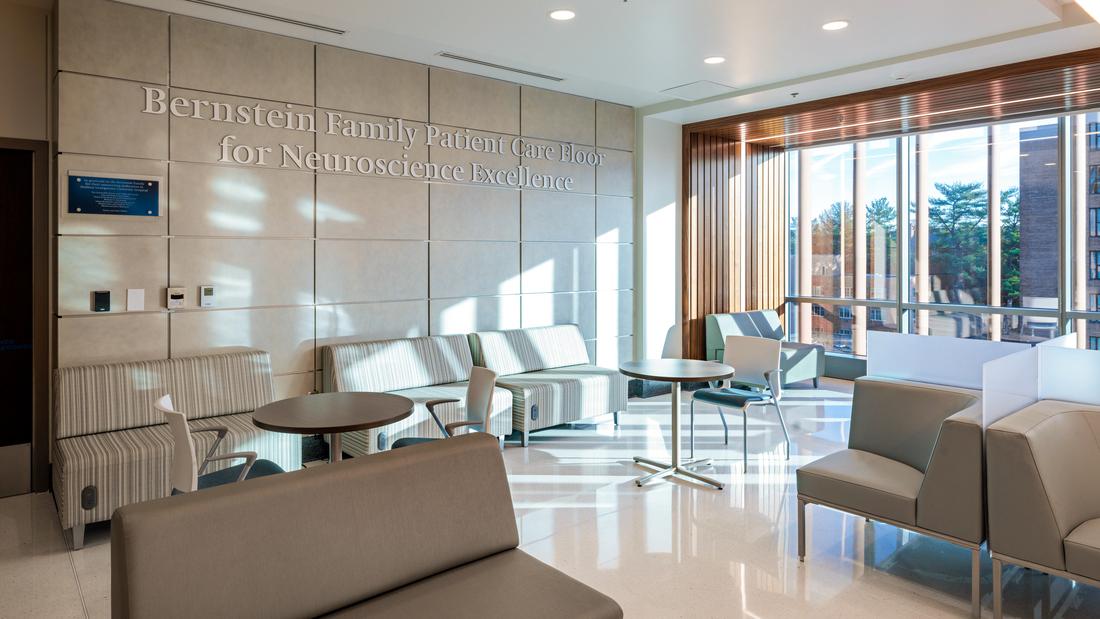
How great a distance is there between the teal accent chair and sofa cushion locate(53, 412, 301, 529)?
5.53m

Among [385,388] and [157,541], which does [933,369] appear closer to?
[385,388]

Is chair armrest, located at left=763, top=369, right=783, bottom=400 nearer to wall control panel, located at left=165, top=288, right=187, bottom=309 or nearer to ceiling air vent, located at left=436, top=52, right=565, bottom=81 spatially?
ceiling air vent, located at left=436, top=52, right=565, bottom=81

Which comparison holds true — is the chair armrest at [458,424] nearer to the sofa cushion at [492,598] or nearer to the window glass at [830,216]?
the sofa cushion at [492,598]

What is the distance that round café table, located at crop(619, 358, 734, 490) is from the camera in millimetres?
5027

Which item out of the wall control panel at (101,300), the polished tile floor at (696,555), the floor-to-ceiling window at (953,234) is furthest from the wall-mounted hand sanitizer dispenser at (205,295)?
the floor-to-ceiling window at (953,234)

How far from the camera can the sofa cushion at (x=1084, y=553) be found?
9.45ft

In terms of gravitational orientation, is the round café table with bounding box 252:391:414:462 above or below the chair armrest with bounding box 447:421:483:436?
→ above

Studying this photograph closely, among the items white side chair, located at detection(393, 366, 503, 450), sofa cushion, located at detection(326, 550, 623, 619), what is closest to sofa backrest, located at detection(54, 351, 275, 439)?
white side chair, located at detection(393, 366, 503, 450)

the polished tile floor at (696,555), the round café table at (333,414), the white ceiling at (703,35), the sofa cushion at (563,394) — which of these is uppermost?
the white ceiling at (703,35)

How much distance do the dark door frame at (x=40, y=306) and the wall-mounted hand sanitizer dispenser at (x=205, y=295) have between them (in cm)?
93

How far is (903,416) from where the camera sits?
3.96m

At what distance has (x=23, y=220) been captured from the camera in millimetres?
4945

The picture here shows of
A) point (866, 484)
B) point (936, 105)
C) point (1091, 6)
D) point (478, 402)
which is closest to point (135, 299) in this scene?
point (478, 402)

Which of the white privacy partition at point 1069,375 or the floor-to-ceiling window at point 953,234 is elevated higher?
the floor-to-ceiling window at point 953,234
